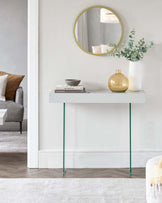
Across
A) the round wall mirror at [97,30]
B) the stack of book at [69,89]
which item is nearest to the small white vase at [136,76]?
the round wall mirror at [97,30]

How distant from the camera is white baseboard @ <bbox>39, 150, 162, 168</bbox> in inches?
→ 161

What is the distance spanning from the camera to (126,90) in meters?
3.91

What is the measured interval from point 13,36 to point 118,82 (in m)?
3.89

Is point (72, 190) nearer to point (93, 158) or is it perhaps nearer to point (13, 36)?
point (93, 158)

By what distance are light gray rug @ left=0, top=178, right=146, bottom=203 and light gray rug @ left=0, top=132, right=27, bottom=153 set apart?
127 cm

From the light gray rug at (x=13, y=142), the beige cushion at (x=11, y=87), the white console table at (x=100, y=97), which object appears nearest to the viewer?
the white console table at (x=100, y=97)

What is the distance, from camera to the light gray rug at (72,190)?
3152 mm

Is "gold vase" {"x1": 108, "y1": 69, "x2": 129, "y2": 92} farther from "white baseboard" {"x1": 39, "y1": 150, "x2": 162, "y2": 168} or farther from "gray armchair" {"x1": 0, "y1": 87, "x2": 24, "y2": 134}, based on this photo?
"gray armchair" {"x1": 0, "y1": 87, "x2": 24, "y2": 134}

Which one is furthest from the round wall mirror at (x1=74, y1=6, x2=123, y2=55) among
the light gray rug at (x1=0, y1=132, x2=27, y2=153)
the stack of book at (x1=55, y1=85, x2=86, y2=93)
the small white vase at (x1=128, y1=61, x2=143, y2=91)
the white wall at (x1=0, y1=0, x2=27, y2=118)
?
the white wall at (x1=0, y1=0, x2=27, y2=118)

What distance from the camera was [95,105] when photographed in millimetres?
4105

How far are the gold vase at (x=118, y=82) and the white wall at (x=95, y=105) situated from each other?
31 cm

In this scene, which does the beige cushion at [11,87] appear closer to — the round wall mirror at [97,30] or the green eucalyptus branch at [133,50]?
the round wall mirror at [97,30]

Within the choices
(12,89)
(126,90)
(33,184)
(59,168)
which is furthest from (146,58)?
(12,89)

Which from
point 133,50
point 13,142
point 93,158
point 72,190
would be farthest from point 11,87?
point 72,190
